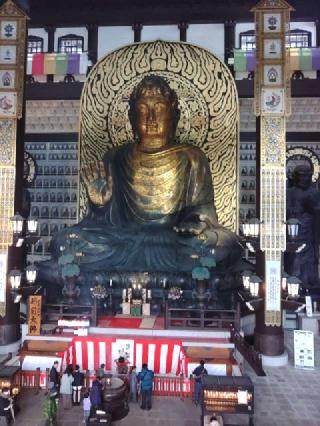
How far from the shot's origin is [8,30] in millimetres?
8633

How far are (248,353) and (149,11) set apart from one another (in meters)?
10.2

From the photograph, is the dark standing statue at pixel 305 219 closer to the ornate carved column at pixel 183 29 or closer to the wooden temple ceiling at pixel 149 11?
the wooden temple ceiling at pixel 149 11

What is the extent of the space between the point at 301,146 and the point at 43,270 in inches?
305

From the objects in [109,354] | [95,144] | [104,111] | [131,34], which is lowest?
[109,354]

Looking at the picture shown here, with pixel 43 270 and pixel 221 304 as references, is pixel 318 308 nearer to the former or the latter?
pixel 221 304

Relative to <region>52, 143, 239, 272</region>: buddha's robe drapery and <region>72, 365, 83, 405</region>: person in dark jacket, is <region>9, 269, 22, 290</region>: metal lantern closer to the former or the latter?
<region>52, 143, 239, 272</region>: buddha's robe drapery

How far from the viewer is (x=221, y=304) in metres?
9.05

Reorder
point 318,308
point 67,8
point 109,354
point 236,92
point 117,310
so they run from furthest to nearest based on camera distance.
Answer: point 67,8, point 236,92, point 318,308, point 117,310, point 109,354

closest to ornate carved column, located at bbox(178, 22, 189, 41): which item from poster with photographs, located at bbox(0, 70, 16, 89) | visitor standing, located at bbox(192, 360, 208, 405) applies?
poster with photographs, located at bbox(0, 70, 16, 89)

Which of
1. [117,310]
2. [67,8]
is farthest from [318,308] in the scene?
[67,8]

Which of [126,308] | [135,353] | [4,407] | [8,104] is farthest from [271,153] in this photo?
[4,407]

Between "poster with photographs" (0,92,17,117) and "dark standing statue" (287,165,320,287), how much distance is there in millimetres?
6822

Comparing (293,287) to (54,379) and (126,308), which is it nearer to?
(126,308)

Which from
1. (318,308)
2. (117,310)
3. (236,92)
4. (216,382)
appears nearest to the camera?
(216,382)
